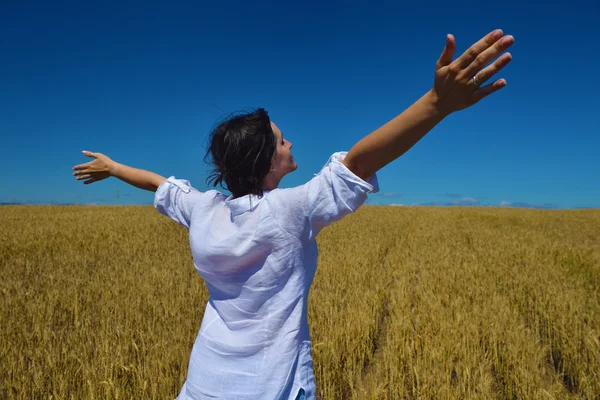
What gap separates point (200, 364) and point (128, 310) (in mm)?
3803

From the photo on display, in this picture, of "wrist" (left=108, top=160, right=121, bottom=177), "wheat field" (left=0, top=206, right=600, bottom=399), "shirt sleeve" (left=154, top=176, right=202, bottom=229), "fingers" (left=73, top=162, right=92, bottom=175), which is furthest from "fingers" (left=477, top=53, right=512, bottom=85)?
"wheat field" (left=0, top=206, right=600, bottom=399)

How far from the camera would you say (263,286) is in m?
1.28

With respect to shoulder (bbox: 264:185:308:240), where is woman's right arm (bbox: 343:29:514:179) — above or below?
above

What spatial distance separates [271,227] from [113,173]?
1.20 m

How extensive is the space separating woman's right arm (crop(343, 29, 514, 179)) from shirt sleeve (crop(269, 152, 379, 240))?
9cm

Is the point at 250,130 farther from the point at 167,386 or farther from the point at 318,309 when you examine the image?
the point at 318,309

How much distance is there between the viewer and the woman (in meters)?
1.02

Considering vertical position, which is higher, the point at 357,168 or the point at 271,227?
the point at 357,168

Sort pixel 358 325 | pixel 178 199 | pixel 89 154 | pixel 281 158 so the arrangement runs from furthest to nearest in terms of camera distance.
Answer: pixel 358 325
pixel 89 154
pixel 178 199
pixel 281 158

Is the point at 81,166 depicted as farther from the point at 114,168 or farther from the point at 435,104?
the point at 435,104

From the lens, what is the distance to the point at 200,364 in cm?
137

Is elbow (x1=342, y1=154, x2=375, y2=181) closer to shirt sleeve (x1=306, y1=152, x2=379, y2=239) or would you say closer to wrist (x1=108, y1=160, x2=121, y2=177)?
shirt sleeve (x1=306, y1=152, x2=379, y2=239)

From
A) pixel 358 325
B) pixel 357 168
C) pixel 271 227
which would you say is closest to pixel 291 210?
pixel 271 227

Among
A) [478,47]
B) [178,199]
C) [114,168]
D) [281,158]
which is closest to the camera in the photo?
[478,47]
